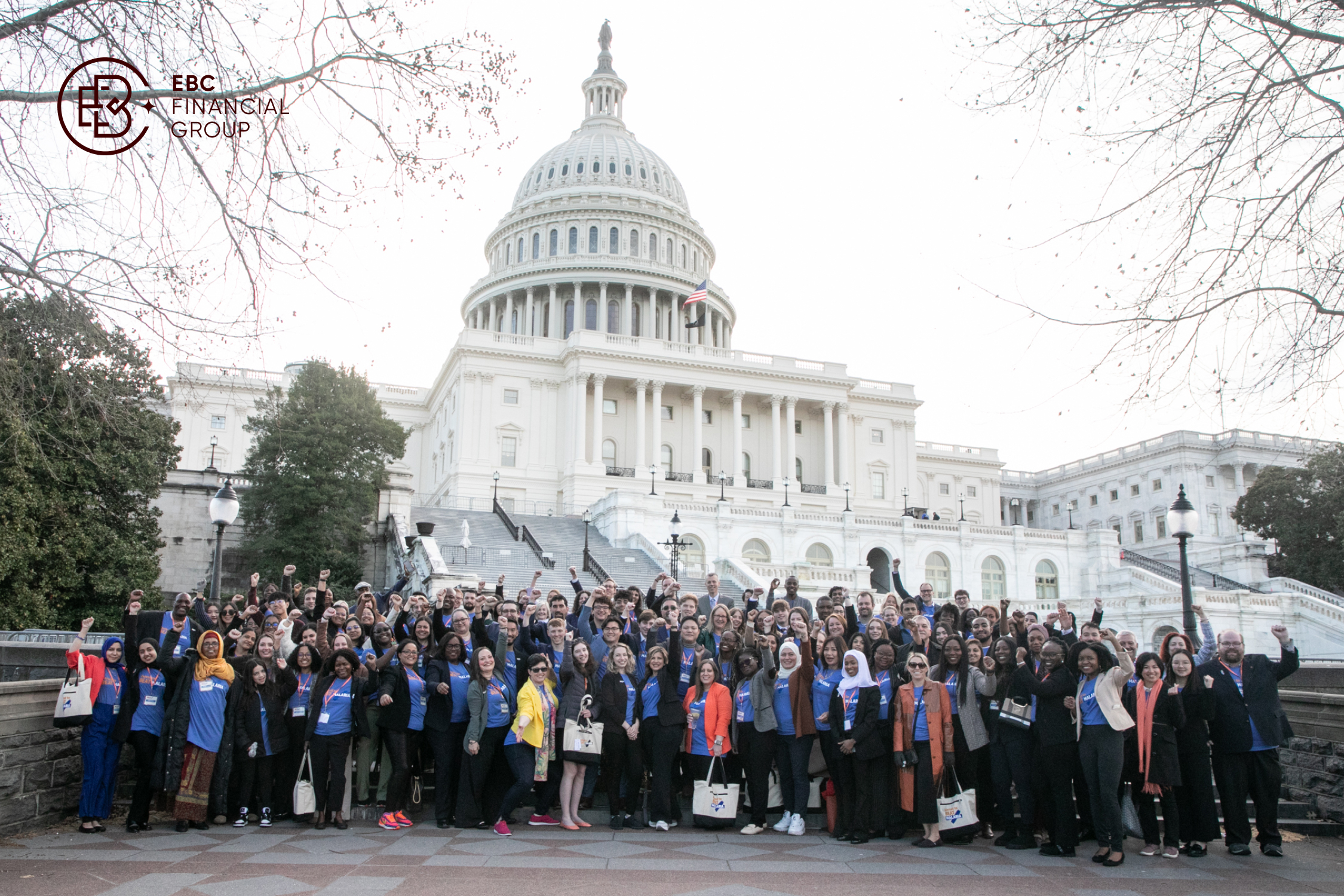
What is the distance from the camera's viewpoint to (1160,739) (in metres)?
9.98

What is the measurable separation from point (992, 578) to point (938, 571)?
2.99 meters

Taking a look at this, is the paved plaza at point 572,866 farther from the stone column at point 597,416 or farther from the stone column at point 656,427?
the stone column at point 656,427

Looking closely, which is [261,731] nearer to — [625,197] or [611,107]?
[625,197]

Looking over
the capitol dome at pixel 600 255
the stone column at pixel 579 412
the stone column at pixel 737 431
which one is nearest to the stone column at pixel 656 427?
the stone column at pixel 579 412

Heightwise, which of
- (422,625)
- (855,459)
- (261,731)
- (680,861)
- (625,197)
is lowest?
(680,861)

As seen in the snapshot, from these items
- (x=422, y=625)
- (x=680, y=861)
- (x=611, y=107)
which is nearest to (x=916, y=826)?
(x=680, y=861)

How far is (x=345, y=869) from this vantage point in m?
8.80

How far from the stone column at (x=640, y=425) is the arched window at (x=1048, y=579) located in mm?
25016

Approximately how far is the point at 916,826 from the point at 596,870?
4029mm

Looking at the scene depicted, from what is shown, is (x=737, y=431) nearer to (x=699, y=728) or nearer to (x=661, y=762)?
(x=699, y=728)

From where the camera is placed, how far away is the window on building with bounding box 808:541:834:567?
47.4 metres

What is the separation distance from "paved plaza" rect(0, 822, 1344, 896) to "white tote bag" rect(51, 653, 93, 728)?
111cm

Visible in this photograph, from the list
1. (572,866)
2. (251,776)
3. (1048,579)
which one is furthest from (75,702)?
(1048,579)

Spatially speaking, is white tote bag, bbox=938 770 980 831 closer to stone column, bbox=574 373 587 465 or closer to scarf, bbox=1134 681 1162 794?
scarf, bbox=1134 681 1162 794
